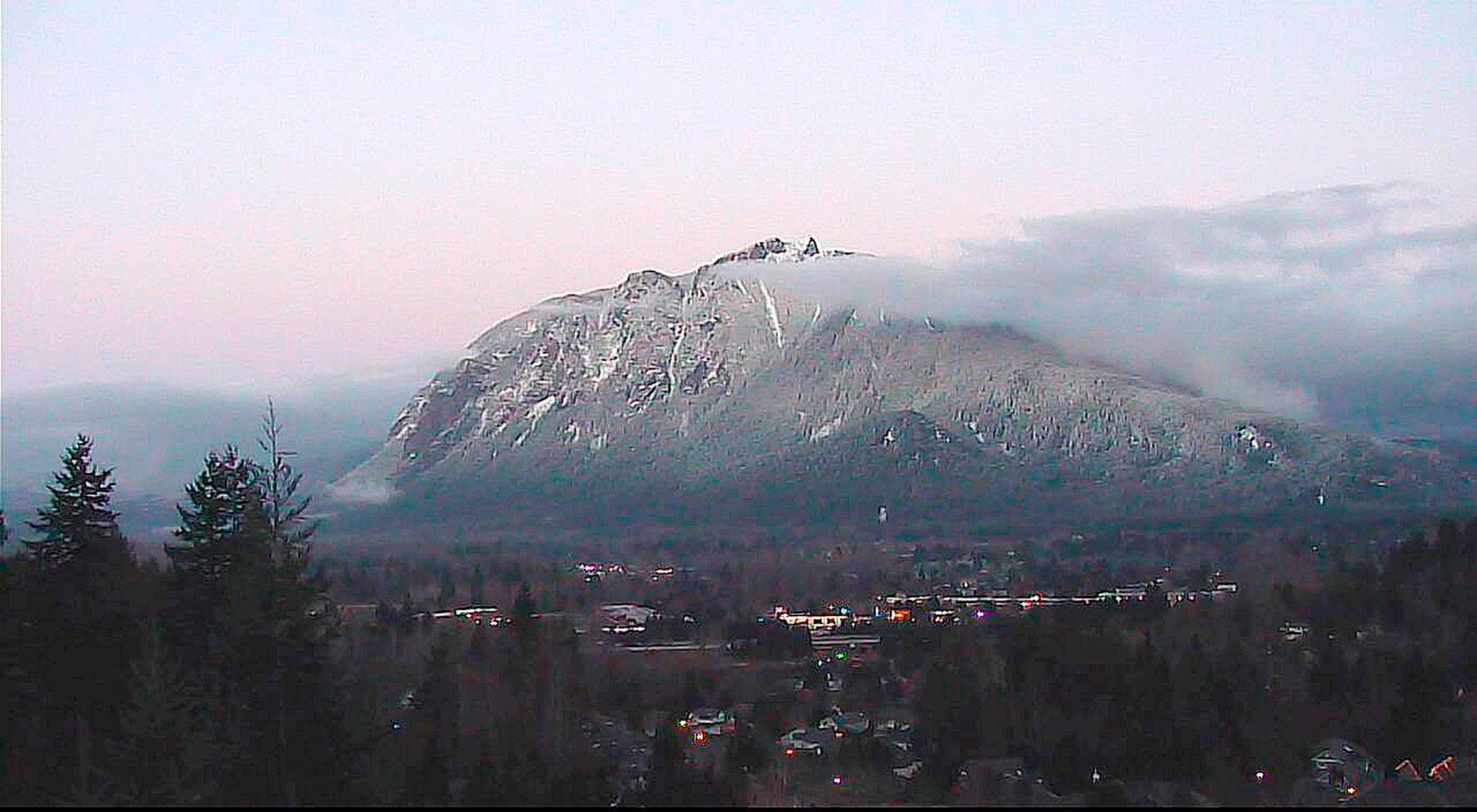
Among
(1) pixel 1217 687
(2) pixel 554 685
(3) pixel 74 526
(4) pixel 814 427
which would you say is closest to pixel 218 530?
(3) pixel 74 526

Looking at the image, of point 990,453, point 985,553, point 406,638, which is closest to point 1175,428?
point 990,453

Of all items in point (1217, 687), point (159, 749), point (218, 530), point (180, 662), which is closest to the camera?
point (159, 749)

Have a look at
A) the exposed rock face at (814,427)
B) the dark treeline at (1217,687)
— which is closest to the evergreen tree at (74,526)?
the dark treeline at (1217,687)

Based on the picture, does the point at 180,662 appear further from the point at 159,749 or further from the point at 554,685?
the point at 554,685

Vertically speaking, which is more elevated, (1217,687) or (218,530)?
→ (218,530)

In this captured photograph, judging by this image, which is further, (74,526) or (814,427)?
(814,427)

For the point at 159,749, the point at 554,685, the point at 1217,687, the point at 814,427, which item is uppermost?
the point at 814,427

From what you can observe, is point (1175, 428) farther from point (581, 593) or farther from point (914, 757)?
point (914, 757)
